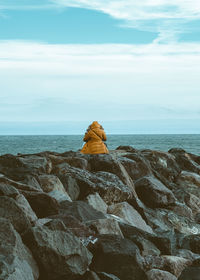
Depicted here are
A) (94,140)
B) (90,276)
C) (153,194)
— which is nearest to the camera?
(90,276)

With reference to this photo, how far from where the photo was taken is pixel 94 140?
15.3 meters

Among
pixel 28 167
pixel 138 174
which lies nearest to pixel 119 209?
pixel 28 167

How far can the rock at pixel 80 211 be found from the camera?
8.19 m

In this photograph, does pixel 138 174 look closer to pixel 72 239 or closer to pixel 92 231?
pixel 92 231

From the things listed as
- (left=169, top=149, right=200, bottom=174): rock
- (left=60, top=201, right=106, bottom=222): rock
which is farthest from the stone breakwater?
(left=169, top=149, right=200, bottom=174): rock

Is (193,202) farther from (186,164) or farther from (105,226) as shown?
(105,226)

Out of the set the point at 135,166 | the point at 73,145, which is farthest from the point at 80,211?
the point at 73,145

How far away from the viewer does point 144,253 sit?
7.71 m

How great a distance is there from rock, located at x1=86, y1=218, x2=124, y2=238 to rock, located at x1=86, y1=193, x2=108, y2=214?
184cm

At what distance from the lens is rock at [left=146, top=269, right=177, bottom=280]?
690 centimetres

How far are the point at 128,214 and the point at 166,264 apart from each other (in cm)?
212

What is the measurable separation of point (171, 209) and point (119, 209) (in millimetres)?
3326

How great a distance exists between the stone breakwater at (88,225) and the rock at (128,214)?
25 millimetres

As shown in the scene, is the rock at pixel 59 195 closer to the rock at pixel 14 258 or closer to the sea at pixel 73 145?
the rock at pixel 14 258
